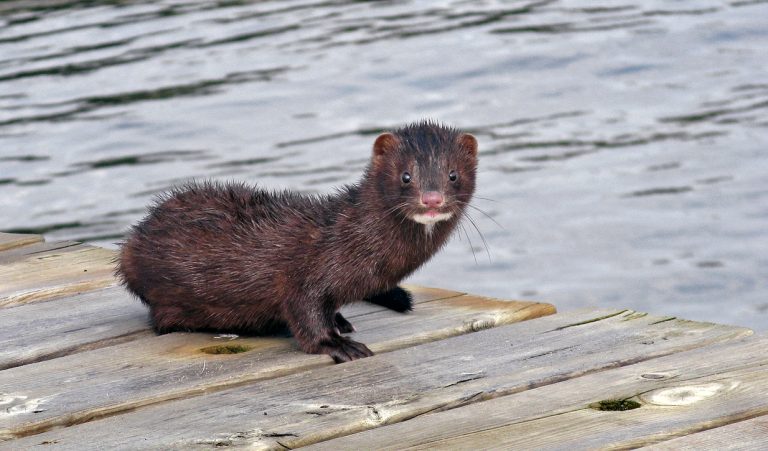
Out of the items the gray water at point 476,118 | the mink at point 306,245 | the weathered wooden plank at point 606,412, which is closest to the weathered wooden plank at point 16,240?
the mink at point 306,245

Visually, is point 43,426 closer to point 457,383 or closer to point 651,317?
point 457,383

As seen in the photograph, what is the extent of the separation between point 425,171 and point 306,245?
54cm

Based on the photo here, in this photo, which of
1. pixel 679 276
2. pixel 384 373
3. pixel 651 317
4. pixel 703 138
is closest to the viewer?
pixel 384 373

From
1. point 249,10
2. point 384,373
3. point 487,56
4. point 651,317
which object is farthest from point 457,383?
point 249,10

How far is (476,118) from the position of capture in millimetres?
12680

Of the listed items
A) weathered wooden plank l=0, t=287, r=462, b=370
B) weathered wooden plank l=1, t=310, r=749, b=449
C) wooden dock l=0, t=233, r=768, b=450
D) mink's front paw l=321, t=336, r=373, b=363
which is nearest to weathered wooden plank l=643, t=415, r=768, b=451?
wooden dock l=0, t=233, r=768, b=450

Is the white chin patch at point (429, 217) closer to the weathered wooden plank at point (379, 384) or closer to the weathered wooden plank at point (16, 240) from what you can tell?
the weathered wooden plank at point (379, 384)

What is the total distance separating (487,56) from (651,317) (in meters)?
10.2

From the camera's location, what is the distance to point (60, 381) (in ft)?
14.5

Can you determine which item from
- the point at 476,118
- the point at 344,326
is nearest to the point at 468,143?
the point at 344,326

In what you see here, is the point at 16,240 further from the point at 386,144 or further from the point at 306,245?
the point at 386,144

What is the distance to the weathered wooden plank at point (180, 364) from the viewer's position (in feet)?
13.7

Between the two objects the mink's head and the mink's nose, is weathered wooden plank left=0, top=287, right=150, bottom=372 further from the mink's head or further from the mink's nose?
the mink's nose

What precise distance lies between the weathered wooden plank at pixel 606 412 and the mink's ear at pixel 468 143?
1.06m
